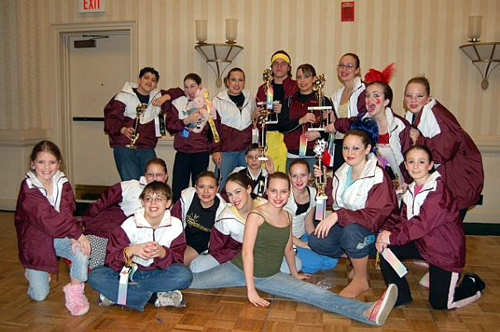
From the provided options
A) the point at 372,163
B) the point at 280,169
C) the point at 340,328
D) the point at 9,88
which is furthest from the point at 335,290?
the point at 9,88

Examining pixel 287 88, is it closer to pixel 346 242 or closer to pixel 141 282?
pixel 346 242

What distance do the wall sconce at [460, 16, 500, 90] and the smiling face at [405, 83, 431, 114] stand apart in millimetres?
2079

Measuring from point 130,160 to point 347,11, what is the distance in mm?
3010

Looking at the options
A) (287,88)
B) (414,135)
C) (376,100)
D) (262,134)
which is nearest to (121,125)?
(262,134)

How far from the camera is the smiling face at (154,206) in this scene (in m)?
3.34

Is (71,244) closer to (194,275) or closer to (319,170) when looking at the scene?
(194,275)

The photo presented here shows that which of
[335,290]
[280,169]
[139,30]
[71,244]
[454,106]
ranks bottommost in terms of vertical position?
[335,290]

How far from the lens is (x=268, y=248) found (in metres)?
3.42

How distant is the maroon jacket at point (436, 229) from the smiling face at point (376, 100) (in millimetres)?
862

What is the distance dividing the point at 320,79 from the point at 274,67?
623 mm

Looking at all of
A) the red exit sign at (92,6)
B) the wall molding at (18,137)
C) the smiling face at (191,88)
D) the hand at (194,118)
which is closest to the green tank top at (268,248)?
the hand at (194,118)

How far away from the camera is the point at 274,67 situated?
16.1 feet

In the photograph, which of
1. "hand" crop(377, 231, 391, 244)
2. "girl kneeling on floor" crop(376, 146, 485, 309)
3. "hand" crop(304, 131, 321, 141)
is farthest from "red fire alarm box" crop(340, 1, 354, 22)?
"hand" crop(377, 231, 391, 244)

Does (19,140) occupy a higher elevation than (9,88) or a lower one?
lower
